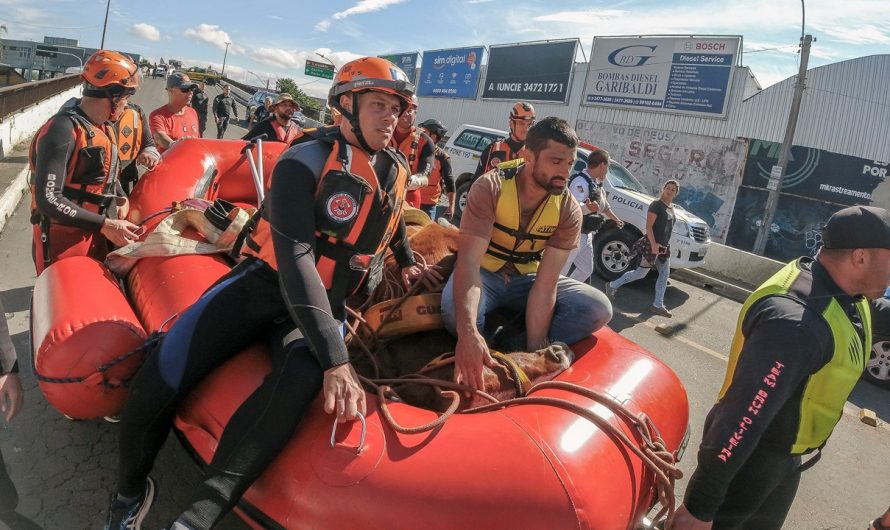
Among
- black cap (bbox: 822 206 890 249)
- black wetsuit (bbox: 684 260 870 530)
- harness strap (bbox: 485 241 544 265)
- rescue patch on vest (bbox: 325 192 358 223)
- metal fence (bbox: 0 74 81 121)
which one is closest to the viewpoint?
black wetsuit (bbox: 684 260 870 530)

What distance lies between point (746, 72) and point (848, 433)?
16747 millimetres

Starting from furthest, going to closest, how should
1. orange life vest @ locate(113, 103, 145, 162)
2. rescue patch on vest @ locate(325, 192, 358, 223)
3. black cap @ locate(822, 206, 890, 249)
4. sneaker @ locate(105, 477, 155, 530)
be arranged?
orange life vest @ locate(113, 103, 145, 162) → sneaker @ locate(105, 477, 155, 530) → rescue patch on vest @ locate(325, 192, 358, 223) → black cap @ locate(822, 206, 890, 249)

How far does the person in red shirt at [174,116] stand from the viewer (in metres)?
6.13

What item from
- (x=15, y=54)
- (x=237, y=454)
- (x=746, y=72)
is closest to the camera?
(x=237, y=454)

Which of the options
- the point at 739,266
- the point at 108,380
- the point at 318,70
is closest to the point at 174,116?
the point at 108,380

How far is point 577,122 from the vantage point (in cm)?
2350

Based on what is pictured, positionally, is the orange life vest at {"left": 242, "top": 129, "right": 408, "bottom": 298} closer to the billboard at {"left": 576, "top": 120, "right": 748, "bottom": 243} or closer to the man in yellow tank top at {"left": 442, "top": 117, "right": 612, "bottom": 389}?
the man in yellow tank top at {"left": 442, "top": 117, "right": 612, "bottom": 389}

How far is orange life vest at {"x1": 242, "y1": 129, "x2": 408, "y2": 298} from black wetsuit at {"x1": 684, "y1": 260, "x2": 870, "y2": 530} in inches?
56.1

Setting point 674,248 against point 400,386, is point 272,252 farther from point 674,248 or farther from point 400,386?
point 674,248

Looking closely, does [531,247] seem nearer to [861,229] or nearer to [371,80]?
[371,80]

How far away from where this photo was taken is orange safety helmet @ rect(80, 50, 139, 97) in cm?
349

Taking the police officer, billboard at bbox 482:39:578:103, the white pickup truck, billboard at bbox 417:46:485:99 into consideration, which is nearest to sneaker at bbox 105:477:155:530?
the police officer

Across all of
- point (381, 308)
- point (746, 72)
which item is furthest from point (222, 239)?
point (746, 72)

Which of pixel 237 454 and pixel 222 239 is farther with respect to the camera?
pixel 222 239
